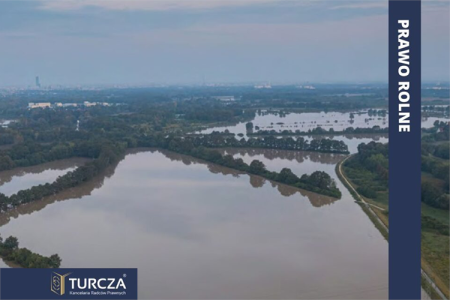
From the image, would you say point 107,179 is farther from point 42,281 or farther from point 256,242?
point 42,281

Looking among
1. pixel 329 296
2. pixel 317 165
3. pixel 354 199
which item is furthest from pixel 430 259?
pixel 317 165

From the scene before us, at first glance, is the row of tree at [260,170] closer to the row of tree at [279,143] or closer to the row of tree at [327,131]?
the row of tree at [279,143]

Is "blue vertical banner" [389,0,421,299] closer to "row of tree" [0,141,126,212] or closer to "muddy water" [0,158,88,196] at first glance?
"row of tree" [0,141,126,212]

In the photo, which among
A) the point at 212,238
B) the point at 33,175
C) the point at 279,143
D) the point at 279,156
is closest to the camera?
the point at 212,238

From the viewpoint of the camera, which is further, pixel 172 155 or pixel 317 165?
pixel 172 155

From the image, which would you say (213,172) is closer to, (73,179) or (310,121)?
(73,179)

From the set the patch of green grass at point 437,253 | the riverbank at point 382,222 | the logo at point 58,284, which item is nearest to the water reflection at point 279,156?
the riverbank at point 382,222

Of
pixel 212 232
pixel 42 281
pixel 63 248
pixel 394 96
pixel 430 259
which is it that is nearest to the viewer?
pixel 394 96

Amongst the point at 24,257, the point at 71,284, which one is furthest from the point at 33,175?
the point at 71,284
